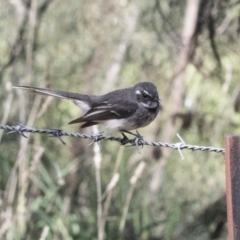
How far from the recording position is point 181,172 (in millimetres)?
6016

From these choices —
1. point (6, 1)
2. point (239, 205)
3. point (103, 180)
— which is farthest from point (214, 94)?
point (239, 205)

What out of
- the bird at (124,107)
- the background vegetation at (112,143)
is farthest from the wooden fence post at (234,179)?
the bird at (124,107)

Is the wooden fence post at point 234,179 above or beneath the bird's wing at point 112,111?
beneath

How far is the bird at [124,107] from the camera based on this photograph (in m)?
4.37

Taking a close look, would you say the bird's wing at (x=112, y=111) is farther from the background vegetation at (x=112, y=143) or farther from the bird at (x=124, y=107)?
the background vegetation at (x=112, y=143)

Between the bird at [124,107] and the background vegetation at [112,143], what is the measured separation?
26 centimetres

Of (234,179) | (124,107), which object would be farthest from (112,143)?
(234,179)

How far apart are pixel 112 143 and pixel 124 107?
7.51ft

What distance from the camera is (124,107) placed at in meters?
4.50

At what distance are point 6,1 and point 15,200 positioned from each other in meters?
2.71

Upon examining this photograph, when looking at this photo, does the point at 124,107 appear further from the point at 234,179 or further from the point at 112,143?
the point at 234,179

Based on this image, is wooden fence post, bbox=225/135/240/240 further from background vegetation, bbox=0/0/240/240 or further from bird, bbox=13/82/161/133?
bird, bbox=13/82/161/133

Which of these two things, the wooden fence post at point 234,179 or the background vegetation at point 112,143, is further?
the background vegetation at point 112,143

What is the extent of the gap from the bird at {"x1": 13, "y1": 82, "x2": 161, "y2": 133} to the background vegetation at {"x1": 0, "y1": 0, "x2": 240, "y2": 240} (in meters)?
0.26
